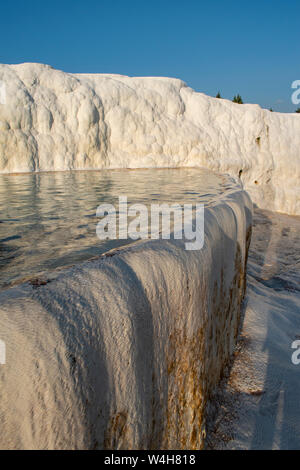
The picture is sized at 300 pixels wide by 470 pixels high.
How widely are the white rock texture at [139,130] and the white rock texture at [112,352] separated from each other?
756cm

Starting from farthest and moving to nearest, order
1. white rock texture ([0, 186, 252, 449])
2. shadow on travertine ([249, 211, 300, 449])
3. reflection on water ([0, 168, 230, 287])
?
shadow on travertine ([249, 211, 300, 449]) < reflection on water ([0, 168, 230, 287]) < white rock texture ([0, 186, 252, 449])

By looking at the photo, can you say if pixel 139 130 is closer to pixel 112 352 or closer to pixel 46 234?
pixel 46 234

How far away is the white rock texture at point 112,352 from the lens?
64 centimetres

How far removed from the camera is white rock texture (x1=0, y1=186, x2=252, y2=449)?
25.3 inches

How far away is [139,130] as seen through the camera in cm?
967

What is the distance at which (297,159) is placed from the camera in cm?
1162

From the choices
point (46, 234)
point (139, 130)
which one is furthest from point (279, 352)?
point (139, 130)

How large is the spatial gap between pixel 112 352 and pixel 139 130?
9543 millimetres

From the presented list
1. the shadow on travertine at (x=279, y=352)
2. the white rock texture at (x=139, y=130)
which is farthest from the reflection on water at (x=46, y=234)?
the white rock texture at (x=139, y=130)

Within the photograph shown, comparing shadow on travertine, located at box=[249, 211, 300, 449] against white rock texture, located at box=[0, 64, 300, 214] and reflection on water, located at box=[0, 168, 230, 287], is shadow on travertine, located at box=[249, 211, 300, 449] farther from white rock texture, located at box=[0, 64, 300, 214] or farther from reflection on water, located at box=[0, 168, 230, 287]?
white rock texture, located at box=[0, 64, 300, 214]

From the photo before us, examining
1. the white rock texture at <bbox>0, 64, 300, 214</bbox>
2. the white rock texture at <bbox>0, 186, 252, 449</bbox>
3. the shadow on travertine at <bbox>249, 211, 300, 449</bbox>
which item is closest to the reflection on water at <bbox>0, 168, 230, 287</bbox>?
the white rock texture at <bbox>0, 186, 252, 449</bbox>

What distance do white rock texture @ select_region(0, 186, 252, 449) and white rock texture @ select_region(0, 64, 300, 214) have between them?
298 inches

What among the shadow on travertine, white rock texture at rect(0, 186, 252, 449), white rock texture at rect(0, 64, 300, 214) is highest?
white rock texture at rect(0, 64, 300, 214)

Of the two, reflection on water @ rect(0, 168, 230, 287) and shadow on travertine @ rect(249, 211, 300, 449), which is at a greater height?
reflection on water @ rect(0, 168, 230, 287)
